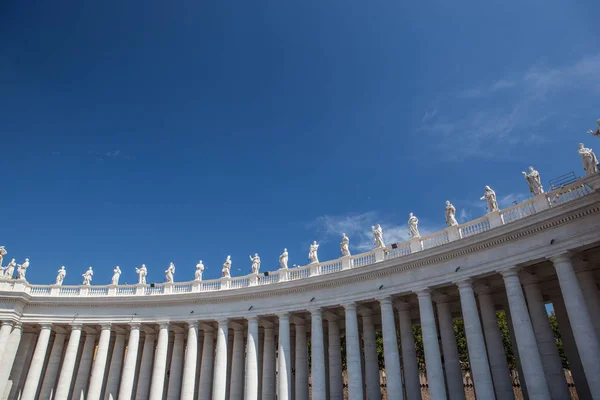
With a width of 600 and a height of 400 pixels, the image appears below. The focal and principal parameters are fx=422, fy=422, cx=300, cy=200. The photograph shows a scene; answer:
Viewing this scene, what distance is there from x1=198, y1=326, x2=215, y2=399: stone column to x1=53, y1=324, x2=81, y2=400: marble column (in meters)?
15.7

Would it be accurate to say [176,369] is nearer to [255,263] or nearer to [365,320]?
[255,263]

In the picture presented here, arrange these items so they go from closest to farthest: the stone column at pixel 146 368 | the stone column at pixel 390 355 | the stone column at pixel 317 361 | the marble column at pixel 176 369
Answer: the stone column at pixel 390 355, the stone column at pixel 317 361, the marble column at pixel 176 369, the stone column at pixel 146 368

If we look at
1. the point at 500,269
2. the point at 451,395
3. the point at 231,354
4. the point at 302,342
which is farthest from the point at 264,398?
the point at 500,269

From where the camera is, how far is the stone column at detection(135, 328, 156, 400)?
181ft

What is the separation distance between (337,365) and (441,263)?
18.6m

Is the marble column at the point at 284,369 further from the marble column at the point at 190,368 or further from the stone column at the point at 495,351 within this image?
the stone column at the point at 495,351

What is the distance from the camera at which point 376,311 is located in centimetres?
4966

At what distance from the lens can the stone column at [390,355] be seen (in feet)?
128

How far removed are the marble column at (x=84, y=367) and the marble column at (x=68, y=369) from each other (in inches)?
124

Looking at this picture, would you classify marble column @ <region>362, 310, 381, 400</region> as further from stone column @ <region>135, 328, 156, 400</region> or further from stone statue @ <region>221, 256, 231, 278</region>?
stone column @ <region>135, 328, 156, 400</region>

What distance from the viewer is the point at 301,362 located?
169 feet

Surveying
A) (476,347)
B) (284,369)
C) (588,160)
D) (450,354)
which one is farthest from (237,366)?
(588,160)

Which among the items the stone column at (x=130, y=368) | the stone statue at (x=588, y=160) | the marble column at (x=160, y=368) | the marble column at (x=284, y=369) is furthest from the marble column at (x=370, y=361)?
the stone column at (x=130, y=368)

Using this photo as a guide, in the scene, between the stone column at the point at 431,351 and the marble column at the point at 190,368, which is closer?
the stone column at the point at 431,351
